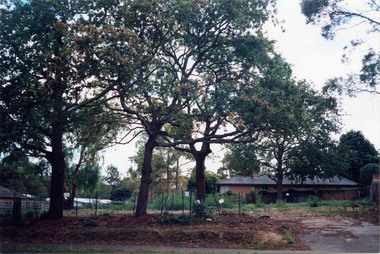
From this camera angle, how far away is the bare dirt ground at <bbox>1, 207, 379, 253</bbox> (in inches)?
499

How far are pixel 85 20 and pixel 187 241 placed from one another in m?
11.3

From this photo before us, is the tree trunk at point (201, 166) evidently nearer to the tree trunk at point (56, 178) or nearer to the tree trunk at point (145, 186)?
the tree trunk at point (145, 186)

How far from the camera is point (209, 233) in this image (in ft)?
44.0

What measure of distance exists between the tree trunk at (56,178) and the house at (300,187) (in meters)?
27.9

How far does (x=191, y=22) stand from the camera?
15.6 m

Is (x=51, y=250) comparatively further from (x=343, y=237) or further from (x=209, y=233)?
(x=343, y=237)

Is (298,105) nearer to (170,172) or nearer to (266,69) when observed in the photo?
(266,69)

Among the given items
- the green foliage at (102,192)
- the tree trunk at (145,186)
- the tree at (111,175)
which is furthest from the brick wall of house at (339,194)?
the tree at (111,175)

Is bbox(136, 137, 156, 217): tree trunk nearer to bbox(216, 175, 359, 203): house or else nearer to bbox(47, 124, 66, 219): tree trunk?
bbox(47, 124, 66, 219): tree trunk

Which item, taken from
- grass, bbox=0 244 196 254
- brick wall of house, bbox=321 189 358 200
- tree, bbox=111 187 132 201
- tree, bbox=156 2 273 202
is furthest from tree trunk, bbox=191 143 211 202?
tree, bbox=111 187 132 201

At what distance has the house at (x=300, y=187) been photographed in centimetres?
4112

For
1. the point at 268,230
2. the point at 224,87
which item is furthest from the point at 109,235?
the point at 224,87

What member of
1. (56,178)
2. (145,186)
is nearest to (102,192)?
(56,178)

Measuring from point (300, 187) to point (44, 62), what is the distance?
150 ft
